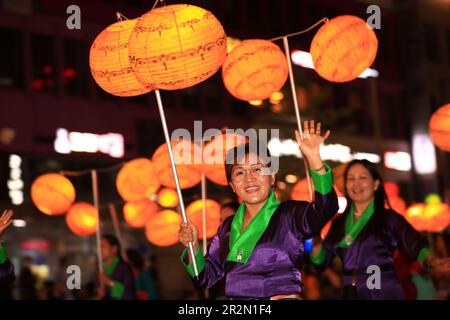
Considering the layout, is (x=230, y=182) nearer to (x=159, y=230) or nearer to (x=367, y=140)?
(x=159, y=230)

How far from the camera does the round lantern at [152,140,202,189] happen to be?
7.86 meters

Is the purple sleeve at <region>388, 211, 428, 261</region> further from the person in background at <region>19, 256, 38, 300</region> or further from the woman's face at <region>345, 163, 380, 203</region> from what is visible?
the person in background at <region>19, 256, 38, 300</region>

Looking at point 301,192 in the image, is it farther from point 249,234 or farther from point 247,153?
point 249,234

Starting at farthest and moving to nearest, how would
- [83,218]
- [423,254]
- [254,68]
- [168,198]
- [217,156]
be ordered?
1. [168,198]
2. [83,218]
3. [217,156]
4. [254,68]
5. [423,254]

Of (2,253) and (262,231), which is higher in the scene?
(2,253)

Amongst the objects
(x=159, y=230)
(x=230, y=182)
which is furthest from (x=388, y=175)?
(x=230, y=182)

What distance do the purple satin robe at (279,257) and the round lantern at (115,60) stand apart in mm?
1401

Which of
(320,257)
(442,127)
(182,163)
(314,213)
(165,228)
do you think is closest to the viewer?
(314,213)

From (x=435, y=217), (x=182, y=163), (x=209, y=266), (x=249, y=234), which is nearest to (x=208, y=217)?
(x=182, y=163)

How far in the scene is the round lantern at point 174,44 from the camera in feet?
14.3

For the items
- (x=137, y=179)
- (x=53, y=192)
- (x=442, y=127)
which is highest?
(x=137, y=179)

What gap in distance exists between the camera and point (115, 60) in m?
4.90

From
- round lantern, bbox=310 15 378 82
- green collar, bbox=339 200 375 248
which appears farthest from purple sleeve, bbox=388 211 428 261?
round lantern, bbox=310 15 378 82

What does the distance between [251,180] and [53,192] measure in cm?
486
